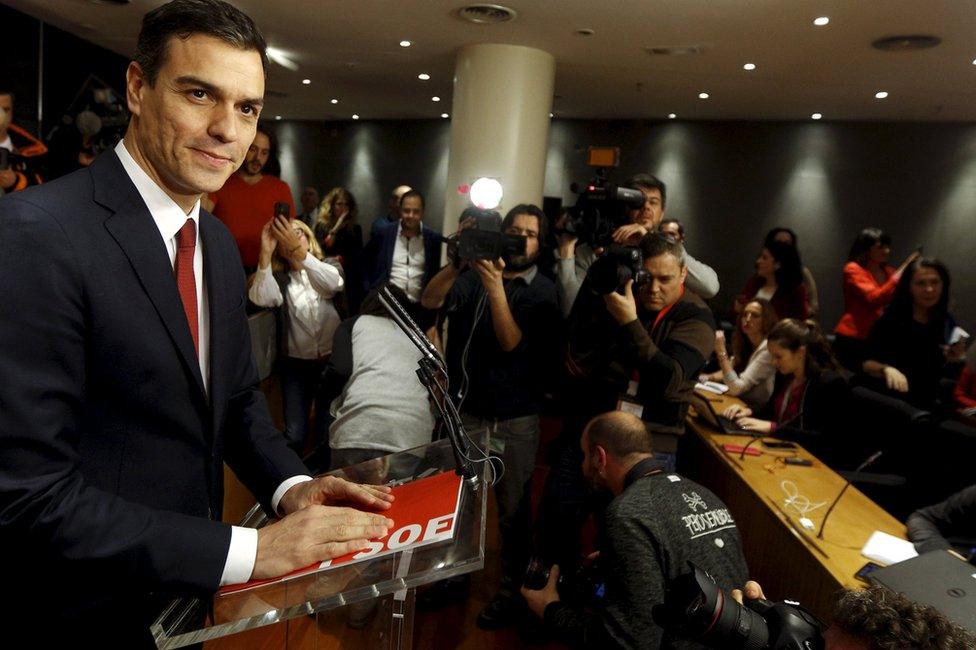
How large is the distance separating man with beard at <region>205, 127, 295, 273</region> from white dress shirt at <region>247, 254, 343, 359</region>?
497 millimetres

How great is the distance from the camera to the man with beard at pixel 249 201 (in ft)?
11.3

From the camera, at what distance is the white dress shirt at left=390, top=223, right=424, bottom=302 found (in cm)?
469

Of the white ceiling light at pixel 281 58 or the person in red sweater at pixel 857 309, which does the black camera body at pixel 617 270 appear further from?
the white ceiling light at pixel 281 58

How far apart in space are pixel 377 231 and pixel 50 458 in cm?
444

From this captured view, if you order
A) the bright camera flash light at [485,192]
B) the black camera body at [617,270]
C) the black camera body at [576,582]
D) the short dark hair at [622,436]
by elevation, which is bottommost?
the black camera body at [576,582]

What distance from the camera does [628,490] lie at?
1.82 meters

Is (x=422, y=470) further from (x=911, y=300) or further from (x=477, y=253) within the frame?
(x=911, y=300)

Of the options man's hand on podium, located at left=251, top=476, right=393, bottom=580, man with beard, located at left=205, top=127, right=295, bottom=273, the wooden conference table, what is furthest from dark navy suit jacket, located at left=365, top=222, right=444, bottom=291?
man's hand on podium, located at left=251, top=476, right=393, bottom=580

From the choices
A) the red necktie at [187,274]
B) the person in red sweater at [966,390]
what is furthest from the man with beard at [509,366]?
the person in red sweater at [966,390]

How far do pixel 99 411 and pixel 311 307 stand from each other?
232 cm

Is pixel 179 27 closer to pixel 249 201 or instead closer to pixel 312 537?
pixel 312 537

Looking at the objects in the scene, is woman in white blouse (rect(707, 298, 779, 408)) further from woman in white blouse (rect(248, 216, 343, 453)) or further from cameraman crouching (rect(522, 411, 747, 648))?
woman in white blouse (rect(248, 216, 343, 453))

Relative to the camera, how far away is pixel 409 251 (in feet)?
15.7

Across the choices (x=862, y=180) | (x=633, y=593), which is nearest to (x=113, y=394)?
(x=633, y=593)
